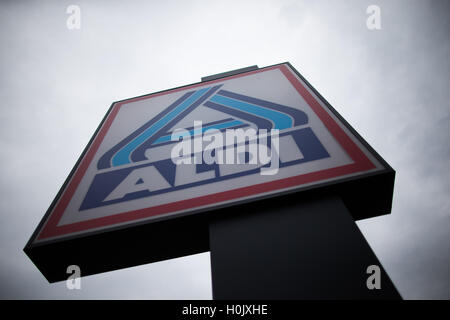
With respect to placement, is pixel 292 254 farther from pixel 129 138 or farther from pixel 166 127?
pixel 129 138

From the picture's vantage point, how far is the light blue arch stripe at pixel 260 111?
3062 millimetres

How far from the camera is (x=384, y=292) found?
1585 millimetres

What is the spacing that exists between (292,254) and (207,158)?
4.27 ft

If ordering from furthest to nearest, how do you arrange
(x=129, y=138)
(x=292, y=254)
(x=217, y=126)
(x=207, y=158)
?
(x=129, y=138) < (x=217, y=126) < (x=207, y=158) < (x=292, y=254)

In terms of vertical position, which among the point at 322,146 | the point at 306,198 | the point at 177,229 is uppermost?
the point at 322,146

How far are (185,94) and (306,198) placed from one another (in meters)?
2.58

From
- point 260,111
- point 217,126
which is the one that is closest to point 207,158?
point 217,126

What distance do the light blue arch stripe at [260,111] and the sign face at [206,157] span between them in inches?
0.5

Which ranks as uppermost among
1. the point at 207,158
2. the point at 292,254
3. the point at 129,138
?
the point at 129,138

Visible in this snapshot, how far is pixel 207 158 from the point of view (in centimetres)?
289

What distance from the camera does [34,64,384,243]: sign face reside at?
2.33 m

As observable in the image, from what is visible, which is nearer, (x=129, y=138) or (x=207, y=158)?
(x=207, y=158)
